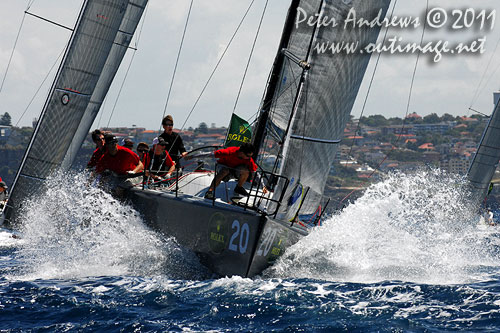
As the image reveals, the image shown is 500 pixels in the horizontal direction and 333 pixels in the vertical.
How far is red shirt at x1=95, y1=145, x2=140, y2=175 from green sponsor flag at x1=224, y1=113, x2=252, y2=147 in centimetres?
122

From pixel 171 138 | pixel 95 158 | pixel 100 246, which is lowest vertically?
pixel 100 246

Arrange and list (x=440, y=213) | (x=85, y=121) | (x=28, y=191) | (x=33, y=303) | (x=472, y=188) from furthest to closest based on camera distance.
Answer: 1. (x=440, y=213)
2. (x=472, y=188)
3. (x=85, y=121)
4. (x=28, y=191)
5. (x=33, y=303)

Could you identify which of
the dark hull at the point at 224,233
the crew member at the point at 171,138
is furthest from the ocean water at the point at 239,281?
the crew member at the point at 171,138

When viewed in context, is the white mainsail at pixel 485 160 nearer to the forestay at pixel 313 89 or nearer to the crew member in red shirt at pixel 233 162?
the forestay at pixel 313 89

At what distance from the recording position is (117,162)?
694 centimetres

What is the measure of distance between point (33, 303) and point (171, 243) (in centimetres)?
172

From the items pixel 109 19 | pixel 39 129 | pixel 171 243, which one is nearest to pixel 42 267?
pixel 171 243

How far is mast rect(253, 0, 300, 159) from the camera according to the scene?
23.3 ft

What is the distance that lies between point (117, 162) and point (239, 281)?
2113mm

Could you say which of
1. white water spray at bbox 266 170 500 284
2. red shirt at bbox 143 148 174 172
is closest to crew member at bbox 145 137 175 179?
red shirt at bbox 143 148 174 172

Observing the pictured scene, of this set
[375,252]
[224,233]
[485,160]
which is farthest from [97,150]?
[485,160]

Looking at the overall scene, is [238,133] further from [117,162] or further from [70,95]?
[70,95]

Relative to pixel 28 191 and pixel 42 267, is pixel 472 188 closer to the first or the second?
pixel 28 191

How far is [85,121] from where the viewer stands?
10547mm
